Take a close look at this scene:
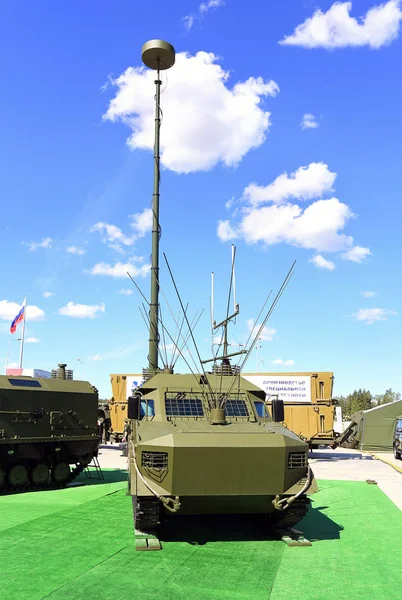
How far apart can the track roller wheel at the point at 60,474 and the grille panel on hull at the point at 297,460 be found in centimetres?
834

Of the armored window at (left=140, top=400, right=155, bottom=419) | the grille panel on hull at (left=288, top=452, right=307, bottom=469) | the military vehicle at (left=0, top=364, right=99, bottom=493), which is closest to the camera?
the grille panel on hull at (left=288, top=452, right=307, bottom=469)

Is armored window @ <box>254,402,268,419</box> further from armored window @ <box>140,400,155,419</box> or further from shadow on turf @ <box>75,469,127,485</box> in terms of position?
shadow on turf @ <box>75,469,127,485</box>

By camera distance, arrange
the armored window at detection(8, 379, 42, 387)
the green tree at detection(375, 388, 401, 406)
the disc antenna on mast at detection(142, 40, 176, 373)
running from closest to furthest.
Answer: the armored window at detection(8, 379, 42, 387), the disc antenna on mast at detection(142, 40, 176, 373), the green tree at detection(375, 388, 401, 406)

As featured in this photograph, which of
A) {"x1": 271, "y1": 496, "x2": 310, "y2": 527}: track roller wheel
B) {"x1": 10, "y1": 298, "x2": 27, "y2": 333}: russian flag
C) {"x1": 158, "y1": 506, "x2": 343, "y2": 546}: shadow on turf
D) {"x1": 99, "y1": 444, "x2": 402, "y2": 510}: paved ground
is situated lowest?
{"x1": 99, "y1": 444, "x2": 402, "y2": 510}: paved ground

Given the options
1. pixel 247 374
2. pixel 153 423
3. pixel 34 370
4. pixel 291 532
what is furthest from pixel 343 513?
pixel 34 370

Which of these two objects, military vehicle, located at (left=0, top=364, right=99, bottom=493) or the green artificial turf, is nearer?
the green artificial turf

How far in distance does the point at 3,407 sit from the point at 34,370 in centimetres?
2252

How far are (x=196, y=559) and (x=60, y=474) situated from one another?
802 cm

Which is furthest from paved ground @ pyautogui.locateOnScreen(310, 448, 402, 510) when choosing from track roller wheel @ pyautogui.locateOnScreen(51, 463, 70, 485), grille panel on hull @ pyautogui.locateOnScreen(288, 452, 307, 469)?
track roller wheel @ pyautogui.locateOnScreen(51, 463, 70, 485)

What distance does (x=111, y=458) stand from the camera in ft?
71.1

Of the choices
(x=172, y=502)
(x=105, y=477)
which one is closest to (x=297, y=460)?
(x=172, y=502)

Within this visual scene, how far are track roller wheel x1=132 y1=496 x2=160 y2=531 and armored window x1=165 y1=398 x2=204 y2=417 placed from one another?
156cm

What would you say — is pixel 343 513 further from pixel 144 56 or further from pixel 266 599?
pixel 144 56

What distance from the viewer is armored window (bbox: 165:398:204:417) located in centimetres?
848
